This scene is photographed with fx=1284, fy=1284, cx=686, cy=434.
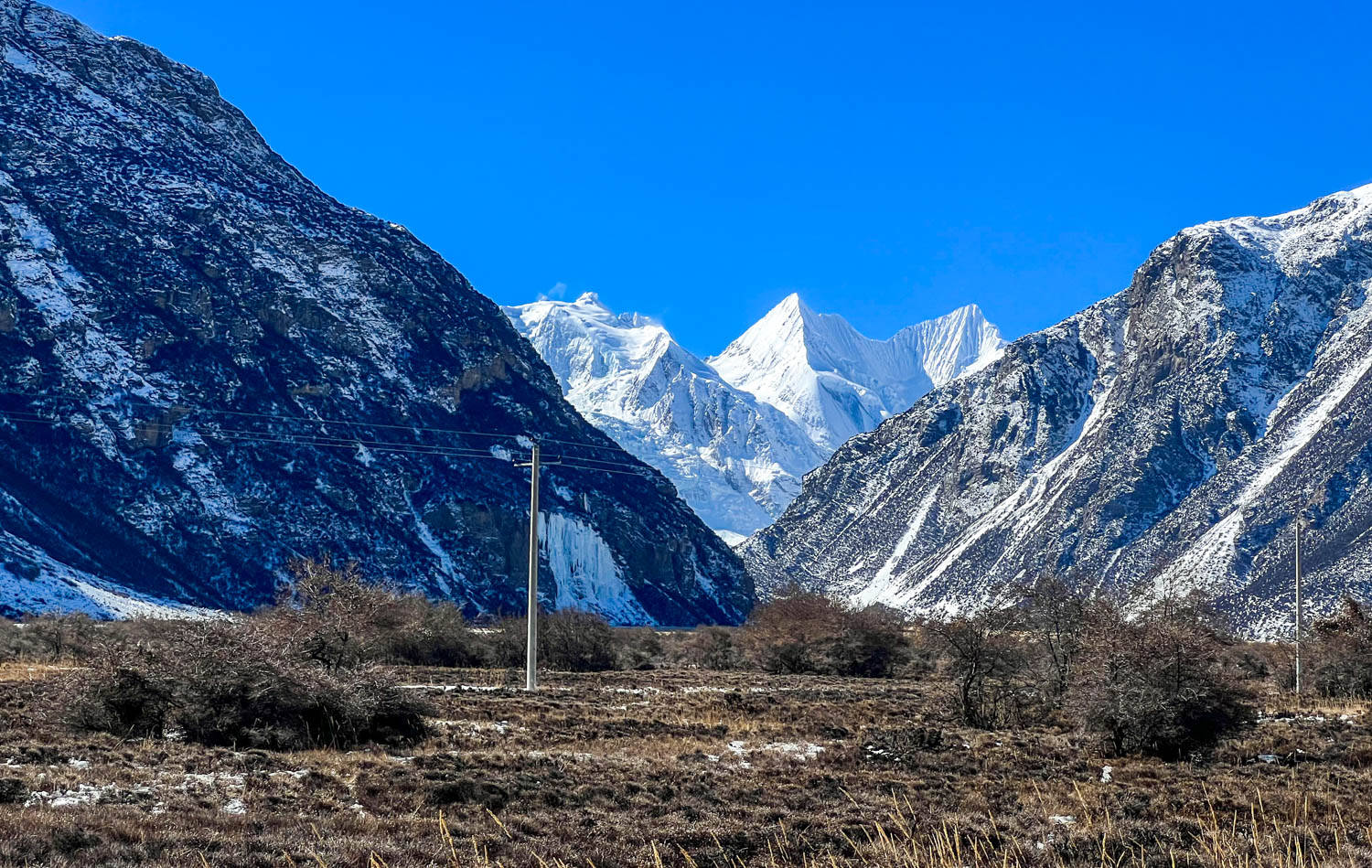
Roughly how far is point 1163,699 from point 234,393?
99328 millimetres

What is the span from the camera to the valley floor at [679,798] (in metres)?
12.6

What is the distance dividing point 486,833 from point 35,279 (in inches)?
4263

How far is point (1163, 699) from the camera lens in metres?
23.2

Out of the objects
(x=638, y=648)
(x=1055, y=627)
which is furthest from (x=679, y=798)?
(x=638, y=648)

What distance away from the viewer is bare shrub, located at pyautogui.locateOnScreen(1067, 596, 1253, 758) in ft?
76.1

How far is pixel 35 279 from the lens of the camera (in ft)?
352

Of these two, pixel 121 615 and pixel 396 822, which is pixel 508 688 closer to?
pixel 396 822

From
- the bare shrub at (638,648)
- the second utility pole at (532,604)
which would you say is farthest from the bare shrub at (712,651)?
the second utility pole at (532,604)

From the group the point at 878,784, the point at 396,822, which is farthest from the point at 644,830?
the point at 878,784

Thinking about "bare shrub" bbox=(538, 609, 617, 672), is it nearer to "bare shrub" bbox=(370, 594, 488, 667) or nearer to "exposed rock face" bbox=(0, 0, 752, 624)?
"bare shrub" bbox=(370, 594, 488, 667)

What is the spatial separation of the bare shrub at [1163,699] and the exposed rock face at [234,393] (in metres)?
71.8

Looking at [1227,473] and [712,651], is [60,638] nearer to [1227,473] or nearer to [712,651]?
[712,651]

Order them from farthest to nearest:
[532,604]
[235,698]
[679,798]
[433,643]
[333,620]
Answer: [433,643] < [532,604] < [333,620] < [235,698] < [679,798]

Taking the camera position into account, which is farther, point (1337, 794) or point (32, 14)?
point (32, 14)
